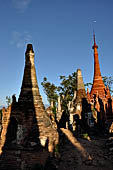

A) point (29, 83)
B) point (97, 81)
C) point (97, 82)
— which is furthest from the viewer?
point (97, 81)

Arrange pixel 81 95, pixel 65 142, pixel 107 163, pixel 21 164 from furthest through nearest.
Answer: pixel 81 95, pixel 65 142, pixel 107 163, pixel 21 164

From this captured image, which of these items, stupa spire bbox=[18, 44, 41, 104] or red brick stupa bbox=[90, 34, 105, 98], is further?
red brick stupa bbox=[90, 34, 105, 98]

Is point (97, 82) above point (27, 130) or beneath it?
above

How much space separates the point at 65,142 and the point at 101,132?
7.17 metres

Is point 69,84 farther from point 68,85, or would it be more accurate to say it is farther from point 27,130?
point 27,130

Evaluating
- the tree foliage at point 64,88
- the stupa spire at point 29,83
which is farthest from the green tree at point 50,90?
the stupa spire at point 29,83

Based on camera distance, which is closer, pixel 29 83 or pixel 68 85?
pixel 29 83

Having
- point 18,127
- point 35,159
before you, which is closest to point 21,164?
point 35,159

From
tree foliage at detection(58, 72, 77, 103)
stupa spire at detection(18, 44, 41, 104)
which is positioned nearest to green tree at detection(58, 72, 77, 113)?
tree foliage at detection(58, 72, 77, 103)

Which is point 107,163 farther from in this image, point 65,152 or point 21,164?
point 21,164

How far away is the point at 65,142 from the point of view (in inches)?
516

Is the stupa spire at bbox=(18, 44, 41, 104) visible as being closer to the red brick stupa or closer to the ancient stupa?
the ancient stupa

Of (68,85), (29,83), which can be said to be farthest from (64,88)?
(29,83)

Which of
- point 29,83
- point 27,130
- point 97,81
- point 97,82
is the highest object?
point 97,81
